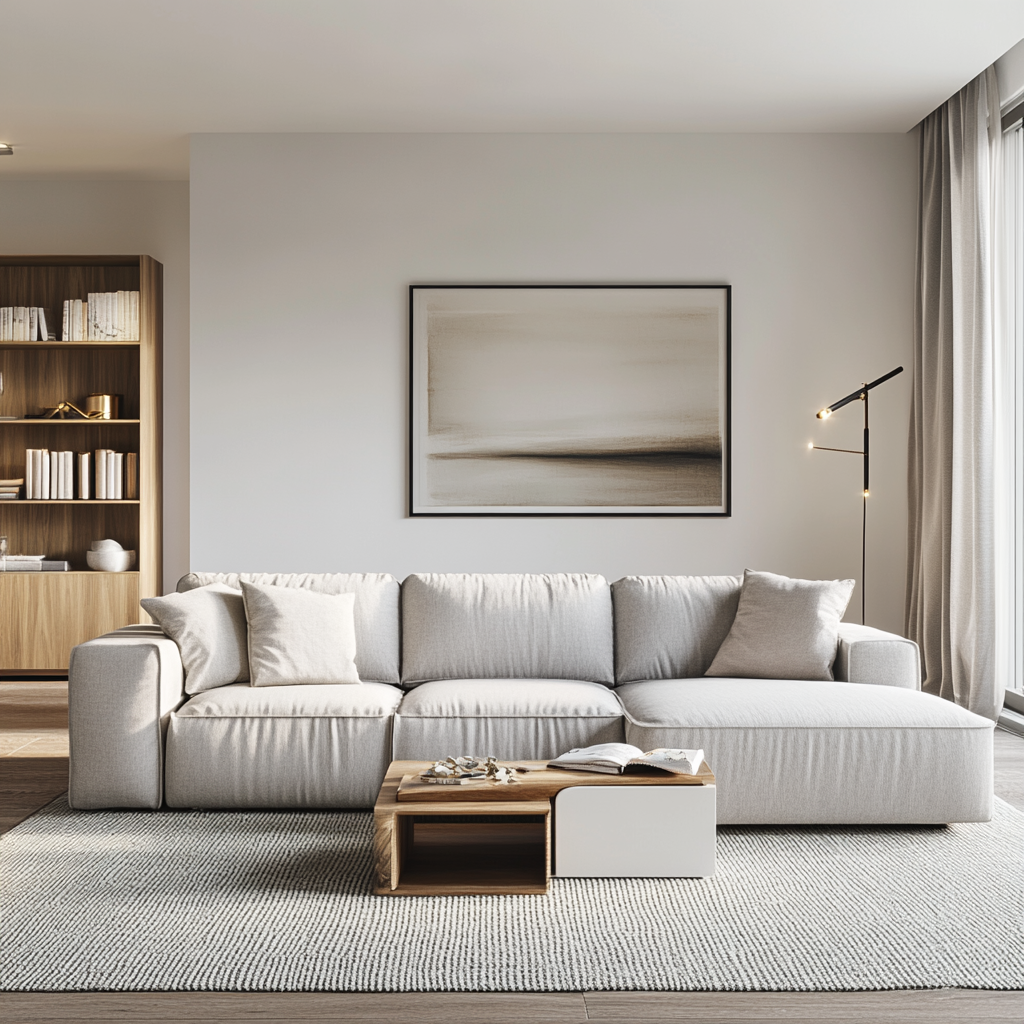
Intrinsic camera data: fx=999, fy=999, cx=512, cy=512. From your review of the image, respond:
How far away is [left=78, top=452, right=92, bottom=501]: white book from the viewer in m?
5.65

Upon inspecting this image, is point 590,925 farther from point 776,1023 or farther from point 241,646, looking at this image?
point 241,646

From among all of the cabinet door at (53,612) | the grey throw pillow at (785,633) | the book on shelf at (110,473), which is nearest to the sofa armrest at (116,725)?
the grey throw pillow at (785,633)

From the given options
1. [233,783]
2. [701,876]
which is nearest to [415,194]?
[233,783]

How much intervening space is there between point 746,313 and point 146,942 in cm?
410

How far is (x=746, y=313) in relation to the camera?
5.18m

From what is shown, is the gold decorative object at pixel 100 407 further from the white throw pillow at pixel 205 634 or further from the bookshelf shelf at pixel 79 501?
the white throw pillow at pixel 205 634

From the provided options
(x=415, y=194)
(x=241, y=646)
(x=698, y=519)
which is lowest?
(x=241, y=646)

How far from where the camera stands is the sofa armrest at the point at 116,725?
3.12 meters

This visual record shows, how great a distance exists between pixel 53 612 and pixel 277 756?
3.07 metres

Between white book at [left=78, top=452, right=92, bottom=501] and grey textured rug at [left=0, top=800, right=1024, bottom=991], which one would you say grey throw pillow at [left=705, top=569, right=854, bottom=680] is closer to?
grey textured rug at [left=0, top=800, right=1024, bottom=991]

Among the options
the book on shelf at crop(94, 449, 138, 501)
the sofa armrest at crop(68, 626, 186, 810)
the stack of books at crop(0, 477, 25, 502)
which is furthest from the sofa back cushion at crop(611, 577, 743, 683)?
the stack of books at crop(0, 477, 25, 502)

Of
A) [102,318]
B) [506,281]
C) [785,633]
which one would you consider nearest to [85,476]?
[102,318]

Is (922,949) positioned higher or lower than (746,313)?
lower

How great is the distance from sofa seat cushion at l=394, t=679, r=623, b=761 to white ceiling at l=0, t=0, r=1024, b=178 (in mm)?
2573
